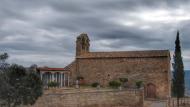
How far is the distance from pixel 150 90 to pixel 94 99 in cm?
1644

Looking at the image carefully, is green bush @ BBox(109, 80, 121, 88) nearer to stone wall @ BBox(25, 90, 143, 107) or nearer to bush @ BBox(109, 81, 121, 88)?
bush @ BBox(109, 81, 121, 88)

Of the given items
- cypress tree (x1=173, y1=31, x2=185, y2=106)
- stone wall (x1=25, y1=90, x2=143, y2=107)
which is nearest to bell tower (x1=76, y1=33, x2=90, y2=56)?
cypress tree (x1=173, y1=31, x2=185, y2=106)

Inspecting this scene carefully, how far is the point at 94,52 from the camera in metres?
57.6

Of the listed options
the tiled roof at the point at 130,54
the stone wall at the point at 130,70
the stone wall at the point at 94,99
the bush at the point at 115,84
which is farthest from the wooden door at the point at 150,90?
the stone wall at the point at 94,99

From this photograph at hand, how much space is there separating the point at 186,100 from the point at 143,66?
7.37 m

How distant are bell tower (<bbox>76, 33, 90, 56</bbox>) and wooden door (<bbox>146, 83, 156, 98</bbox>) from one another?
11.9m

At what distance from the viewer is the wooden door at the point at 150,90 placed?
52112mm

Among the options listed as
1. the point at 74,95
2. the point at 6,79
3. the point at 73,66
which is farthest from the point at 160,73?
the point at 6,79

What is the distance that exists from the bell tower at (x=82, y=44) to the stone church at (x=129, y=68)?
15 centimetres

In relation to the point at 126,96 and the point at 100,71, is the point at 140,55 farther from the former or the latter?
the point at 126,96

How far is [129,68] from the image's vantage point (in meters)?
53.6

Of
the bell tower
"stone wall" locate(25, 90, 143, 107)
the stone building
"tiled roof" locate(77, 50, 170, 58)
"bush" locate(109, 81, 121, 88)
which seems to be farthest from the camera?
the bell tower

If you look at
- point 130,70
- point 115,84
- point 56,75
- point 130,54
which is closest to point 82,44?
point 130,54

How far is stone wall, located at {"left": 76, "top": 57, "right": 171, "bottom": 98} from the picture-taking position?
2040 inches
